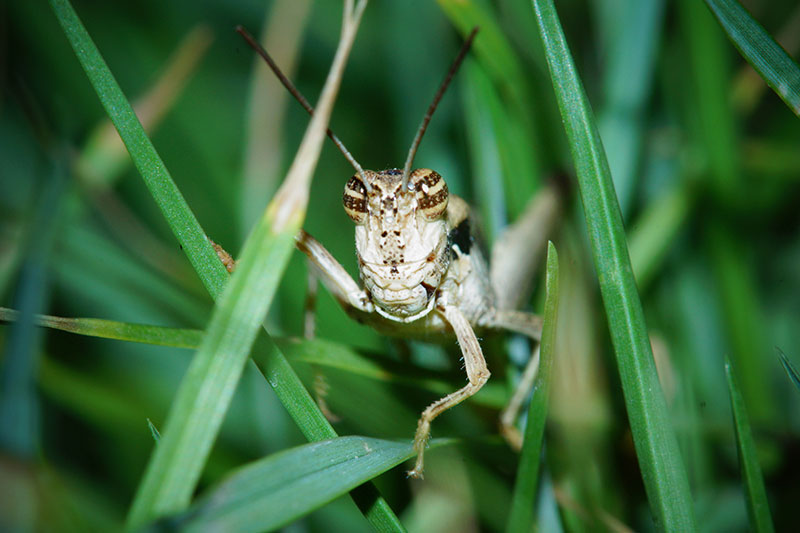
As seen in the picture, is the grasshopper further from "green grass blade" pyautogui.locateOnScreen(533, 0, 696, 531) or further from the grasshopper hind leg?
"green grass blade" pyautogui.locateOnScreen(533, 0, 696, 531)

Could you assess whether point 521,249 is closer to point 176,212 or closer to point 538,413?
point 538,413

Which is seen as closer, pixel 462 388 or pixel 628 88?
pixel 462 388

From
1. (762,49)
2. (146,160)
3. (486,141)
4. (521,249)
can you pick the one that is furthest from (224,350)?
(521,249)

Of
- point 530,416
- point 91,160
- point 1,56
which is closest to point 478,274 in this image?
point 530,416

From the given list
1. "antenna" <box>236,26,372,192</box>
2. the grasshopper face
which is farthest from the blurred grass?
"antenna" <box>236,26,372,192</box>

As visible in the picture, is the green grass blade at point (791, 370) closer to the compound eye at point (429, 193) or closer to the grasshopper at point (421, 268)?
the grasshopper at point (421, 268)

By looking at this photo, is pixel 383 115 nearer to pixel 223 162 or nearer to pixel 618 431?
pixel 223 162

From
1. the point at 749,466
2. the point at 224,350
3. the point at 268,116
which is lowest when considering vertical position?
the point at 749,466

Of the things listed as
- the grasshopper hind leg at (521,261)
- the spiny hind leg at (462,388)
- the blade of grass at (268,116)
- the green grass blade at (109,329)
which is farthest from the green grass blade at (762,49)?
the blade of grass at (268,116)
